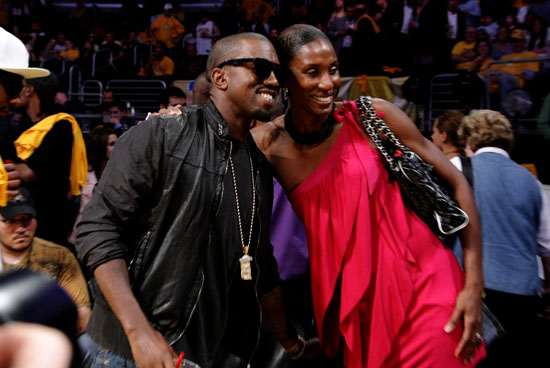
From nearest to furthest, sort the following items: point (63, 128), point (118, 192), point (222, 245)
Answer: point (118, 192), point (222, 245), point (63, 128)

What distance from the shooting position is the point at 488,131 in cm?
369

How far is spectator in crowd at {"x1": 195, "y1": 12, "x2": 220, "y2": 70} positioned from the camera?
39.7 feet

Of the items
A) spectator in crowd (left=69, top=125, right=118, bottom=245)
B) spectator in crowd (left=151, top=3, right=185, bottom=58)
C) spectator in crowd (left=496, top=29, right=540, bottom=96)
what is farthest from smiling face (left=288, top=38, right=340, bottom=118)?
spectator in crowd (left=151, top=3, right=185, bottom=58)

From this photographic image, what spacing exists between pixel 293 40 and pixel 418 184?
885 millimetres

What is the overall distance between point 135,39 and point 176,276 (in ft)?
38.9

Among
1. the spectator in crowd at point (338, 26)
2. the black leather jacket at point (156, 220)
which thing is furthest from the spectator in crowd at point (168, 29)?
the black leather jacket at point (156, 220)

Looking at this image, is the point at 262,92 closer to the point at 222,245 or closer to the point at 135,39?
the point at 222,245

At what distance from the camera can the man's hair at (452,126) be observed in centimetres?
421

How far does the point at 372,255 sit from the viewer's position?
7.80 ft

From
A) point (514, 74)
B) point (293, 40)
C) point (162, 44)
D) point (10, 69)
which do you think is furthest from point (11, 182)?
point (162, 44)

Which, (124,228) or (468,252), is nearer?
(124,228)

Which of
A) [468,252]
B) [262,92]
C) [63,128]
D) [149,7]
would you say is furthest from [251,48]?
[149,7]

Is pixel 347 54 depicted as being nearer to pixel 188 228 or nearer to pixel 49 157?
pixel 49 157

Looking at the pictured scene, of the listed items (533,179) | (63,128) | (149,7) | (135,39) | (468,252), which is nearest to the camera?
(468,252)
